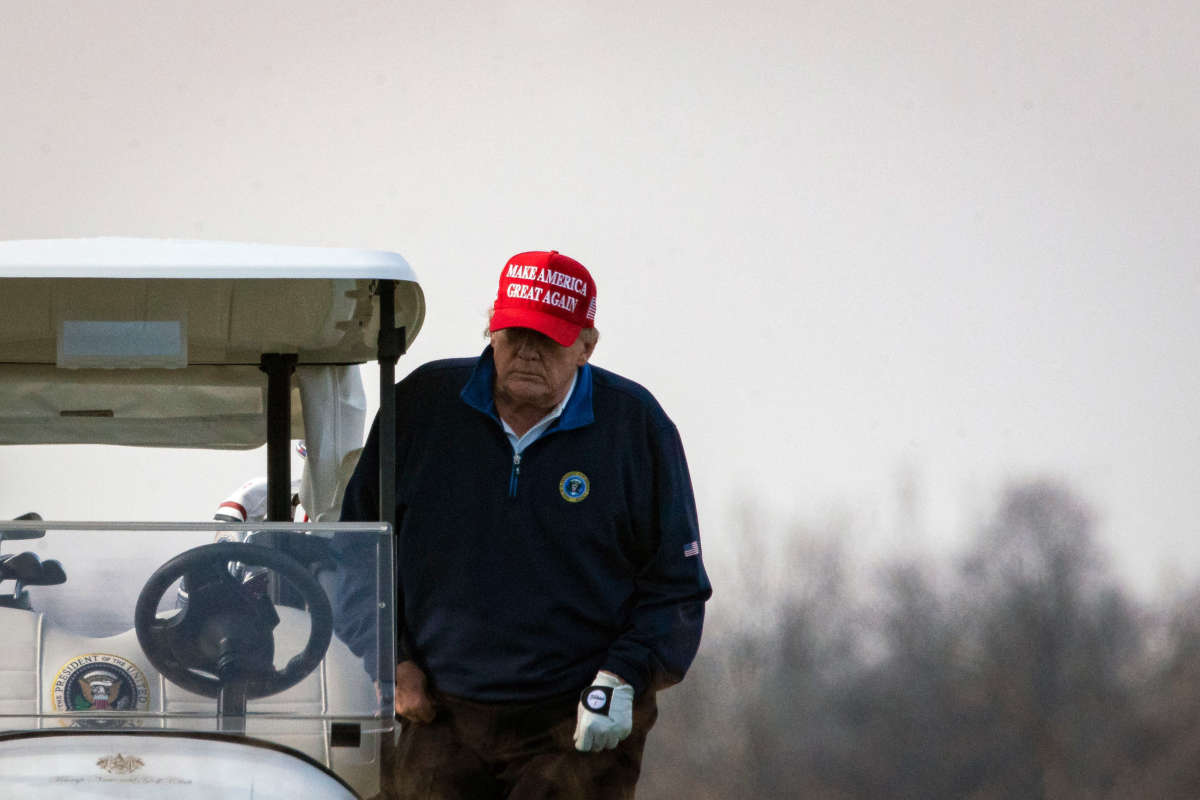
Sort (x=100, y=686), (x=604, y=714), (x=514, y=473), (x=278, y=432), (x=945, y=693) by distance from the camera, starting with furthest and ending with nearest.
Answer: (x=945, y=693), (x=278, y=432), (x=514, y=473), (x=604, y=714), (x=100, y=686)

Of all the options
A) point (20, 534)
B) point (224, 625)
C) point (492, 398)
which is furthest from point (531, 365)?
point (20, 534)

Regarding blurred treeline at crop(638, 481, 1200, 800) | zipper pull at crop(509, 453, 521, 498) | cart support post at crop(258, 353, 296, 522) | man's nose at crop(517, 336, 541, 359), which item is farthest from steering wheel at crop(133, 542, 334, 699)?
blurred treeline at crop(638, 481, 1200, 800)

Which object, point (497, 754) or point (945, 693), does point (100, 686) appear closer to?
point (497, 754)

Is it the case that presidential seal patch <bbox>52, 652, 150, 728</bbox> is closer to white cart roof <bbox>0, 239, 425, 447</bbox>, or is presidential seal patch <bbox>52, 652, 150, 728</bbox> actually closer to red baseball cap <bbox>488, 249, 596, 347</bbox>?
white cart roof <bbox>0, 239, 425, 447</bbox>

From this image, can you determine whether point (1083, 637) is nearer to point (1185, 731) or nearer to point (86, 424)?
point (1185, 731)

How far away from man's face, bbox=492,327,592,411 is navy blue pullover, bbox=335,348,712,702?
0.07 metres

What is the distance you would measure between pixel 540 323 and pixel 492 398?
0.21 meters

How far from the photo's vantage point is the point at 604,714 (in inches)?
120

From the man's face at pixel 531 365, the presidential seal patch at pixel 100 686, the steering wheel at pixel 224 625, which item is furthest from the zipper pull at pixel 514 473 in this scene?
the presidential seal patch at pixel 100 686

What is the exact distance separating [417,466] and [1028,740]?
17.5m

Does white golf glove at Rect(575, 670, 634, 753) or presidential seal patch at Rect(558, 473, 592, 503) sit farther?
presidential seal patch at Rect(558, 473, 592, 503)

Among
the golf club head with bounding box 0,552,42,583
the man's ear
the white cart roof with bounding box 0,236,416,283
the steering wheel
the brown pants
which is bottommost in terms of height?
the brown pants

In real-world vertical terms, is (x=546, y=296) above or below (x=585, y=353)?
above

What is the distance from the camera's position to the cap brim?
3.11 m
